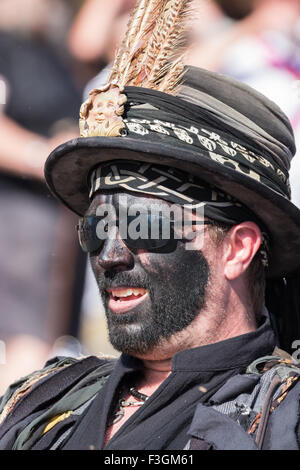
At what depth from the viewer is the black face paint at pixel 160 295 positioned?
8.47 ft

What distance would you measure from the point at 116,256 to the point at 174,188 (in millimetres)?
318

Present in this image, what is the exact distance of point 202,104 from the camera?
2.72 metres

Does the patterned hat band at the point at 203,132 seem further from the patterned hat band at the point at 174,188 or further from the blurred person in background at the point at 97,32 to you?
the blurred person in background at the point at 97,32

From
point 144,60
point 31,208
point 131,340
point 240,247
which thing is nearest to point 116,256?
point 131,340

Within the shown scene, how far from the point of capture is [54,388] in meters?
2.87

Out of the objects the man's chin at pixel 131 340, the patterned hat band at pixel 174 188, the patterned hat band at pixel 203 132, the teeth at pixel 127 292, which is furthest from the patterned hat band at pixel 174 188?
the man's chin at pixel 131 340

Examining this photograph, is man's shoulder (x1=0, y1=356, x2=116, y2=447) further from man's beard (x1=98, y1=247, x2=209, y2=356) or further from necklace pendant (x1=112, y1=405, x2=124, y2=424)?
man's beard (x1=98, y1=247, x2=209, y2=356)

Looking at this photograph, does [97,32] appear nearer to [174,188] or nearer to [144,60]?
[144,60]

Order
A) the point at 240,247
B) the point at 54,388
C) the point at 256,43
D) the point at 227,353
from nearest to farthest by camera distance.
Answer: the point at 227,353, the point at 240,247, the point at 54,388, the point at 256,43

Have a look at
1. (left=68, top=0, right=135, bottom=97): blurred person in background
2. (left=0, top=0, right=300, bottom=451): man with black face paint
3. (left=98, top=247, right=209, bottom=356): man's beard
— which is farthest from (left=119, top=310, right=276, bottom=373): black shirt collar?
(left=68, top=0, right=135, bottom=97): blurred person in background

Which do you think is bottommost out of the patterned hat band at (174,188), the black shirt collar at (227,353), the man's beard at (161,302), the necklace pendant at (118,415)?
the necklace pendant at (118,415)

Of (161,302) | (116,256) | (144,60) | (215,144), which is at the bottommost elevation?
(161,302)

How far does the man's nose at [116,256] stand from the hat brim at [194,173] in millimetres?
314

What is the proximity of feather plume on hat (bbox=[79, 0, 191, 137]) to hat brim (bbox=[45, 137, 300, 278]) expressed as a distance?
3.4 inches
